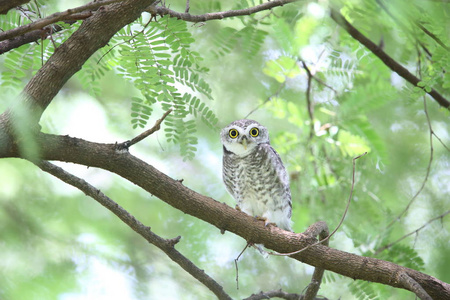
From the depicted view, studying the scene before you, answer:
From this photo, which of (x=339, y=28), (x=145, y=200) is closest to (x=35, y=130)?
(x=145, y=200)

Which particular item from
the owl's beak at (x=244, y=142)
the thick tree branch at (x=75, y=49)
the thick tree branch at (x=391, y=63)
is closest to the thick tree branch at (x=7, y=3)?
the thick tree branch at (x=75, y=49)

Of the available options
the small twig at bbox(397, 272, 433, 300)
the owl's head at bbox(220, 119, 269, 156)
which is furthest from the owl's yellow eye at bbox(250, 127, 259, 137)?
the small twig at bbox(397, 272, 433, 300)

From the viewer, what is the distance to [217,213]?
250 centimetres

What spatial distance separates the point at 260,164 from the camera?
355cm

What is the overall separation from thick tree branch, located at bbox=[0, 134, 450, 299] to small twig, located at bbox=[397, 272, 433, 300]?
3 cm

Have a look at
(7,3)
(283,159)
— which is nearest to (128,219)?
(7,3)

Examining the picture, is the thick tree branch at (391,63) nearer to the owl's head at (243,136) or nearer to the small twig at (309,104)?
the small twig at (309,104)

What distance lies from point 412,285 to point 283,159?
1949 millimetres

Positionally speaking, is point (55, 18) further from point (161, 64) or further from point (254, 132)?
point (254, 132)

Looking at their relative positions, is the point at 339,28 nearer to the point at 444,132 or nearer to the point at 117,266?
the point at 444,132

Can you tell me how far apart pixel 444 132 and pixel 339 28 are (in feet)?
4.92

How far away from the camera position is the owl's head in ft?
11.6

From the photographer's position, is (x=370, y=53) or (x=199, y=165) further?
(x=199, y=165)

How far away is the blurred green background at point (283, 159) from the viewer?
122 inches
